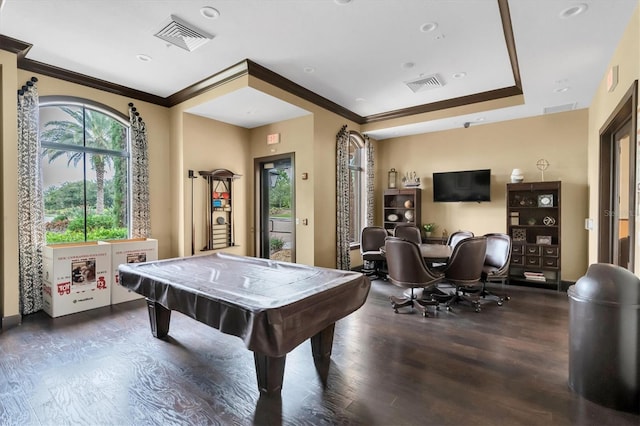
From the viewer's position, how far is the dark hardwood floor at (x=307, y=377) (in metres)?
2.07

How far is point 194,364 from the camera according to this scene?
274cm

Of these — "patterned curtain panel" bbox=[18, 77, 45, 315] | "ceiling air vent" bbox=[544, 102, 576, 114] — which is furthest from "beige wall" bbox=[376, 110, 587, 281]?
"patterned curtain panel" bbox=[18, 77, 45, 315]

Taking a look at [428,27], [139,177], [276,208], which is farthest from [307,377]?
[139,177]

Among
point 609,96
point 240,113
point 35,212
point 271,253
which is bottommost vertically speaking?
point 271,253

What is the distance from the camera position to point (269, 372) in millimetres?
2217

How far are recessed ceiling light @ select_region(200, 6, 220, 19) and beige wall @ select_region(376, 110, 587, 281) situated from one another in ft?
16.4

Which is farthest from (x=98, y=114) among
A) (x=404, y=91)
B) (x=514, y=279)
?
(x=514, y=279)

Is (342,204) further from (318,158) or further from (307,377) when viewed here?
(307,377)

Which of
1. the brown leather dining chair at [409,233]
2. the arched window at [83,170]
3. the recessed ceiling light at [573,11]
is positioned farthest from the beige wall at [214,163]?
the recessed ceiling light at [573,11]

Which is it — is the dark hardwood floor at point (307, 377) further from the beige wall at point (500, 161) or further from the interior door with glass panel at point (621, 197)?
the beige wall at point (500, 161)

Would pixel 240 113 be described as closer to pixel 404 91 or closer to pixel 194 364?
pixel 404 91

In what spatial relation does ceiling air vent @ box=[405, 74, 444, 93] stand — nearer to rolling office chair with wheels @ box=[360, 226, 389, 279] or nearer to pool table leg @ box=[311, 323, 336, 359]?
rolling office chair with wheels @ box=[360, 226, 389, 279]

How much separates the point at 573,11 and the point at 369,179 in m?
4.58

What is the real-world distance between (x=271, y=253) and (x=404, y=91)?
3854 mm
